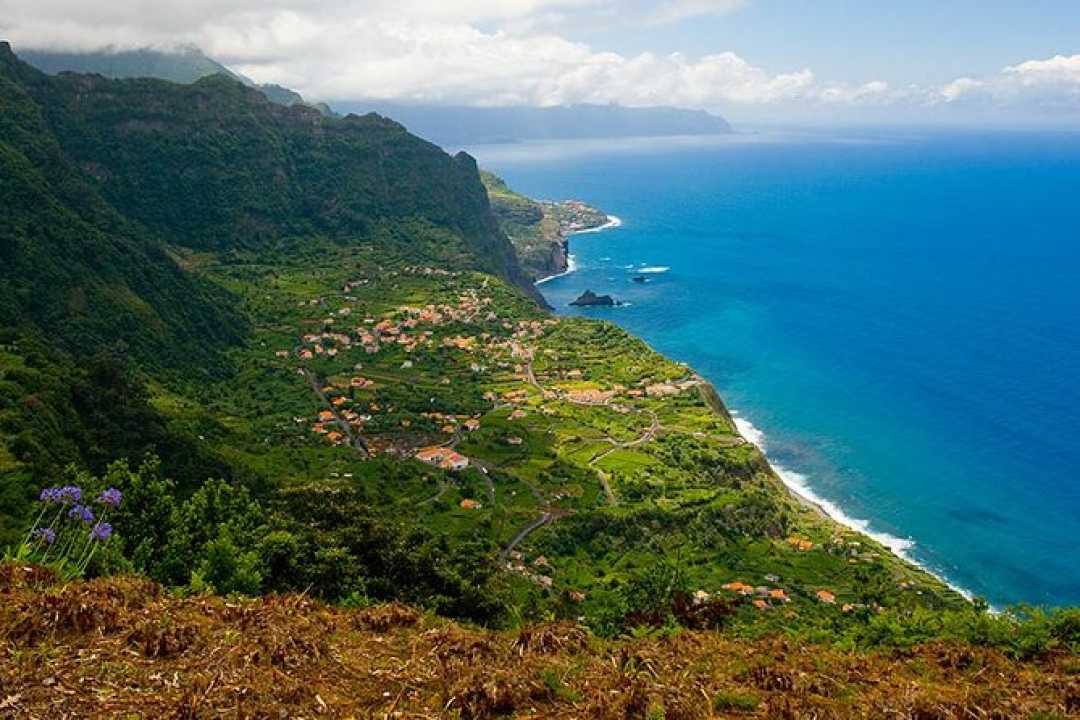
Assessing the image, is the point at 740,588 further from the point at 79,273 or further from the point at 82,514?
the point at 79,273

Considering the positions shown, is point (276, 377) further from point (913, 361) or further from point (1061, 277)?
point (1061, 277)

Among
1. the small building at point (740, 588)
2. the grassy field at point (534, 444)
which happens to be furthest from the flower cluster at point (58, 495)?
the small building at point (740, 588)

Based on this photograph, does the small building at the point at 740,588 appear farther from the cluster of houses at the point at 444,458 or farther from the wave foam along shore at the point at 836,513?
the cluster of houses at the point at 444,458

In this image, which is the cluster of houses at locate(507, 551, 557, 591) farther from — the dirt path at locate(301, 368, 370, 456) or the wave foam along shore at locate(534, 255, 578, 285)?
the wave foam along shore at locate(534, 255, 578, 285)

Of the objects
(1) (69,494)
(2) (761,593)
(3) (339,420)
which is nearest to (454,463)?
(3) (339,420)

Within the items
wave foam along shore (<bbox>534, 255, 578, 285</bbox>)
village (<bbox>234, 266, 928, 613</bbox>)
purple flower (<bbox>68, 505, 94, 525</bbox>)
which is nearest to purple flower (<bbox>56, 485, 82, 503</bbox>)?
purple flower (<bbox>68, 505, 94, 525</bbox>)

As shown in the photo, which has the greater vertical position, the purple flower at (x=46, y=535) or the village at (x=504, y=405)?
the purple flower at (x=46, y=535)
